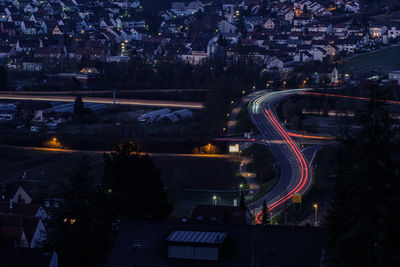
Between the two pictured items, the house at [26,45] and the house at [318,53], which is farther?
the house at [26,45]

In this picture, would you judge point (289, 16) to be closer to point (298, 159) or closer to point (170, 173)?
point (298, 159)

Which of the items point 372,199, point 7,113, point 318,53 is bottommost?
point 7,113

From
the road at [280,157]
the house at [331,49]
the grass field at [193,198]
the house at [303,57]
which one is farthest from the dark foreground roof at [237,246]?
the house at [331,49]

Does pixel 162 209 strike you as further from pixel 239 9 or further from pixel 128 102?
pixel 239 9

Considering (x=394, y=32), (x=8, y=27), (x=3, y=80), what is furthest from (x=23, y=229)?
(x=8, y=27)

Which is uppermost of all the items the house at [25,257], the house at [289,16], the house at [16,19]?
the house at [289,16]

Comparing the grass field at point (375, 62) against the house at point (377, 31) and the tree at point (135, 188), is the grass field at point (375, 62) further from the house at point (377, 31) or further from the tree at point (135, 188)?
the tree at point (135, 188)

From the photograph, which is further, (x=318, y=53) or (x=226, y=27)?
(x=226, y=27)

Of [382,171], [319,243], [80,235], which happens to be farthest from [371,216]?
[80,235]

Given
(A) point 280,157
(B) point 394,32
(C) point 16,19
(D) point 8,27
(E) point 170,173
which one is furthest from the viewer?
(C) point 16,19
